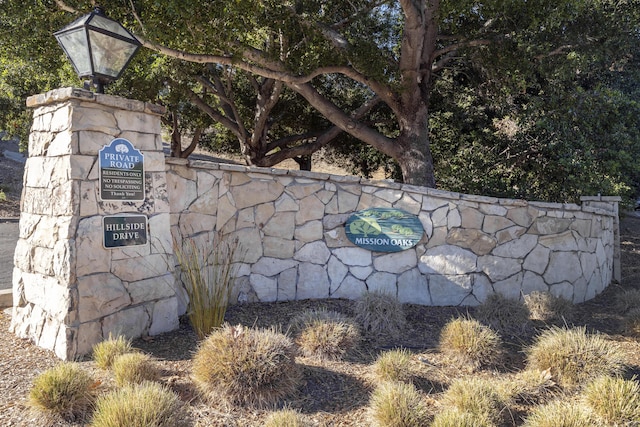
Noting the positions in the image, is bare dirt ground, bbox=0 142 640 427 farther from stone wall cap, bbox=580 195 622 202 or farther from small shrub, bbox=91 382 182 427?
stone wall cap, bbox=580 195 622 202

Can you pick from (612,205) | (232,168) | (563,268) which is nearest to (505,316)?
(563,268)

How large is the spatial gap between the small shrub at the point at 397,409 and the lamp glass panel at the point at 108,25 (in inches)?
151

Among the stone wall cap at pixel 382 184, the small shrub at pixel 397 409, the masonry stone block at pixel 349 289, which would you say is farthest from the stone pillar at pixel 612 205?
the small shrub at pixel 397 409

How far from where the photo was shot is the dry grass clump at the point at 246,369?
3.53 m

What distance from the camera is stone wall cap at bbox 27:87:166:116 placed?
14.1 feet

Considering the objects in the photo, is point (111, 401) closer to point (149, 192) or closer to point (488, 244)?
point (149, 192)

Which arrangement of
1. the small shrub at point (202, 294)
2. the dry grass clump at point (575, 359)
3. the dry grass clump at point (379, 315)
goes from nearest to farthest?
the dry grass clump at point (575, 359) < the small shrub at point (202, 294) < the dry grass clump at point (379, 315)

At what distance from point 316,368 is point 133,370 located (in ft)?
4.84

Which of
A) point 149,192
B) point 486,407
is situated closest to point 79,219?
point 149,192

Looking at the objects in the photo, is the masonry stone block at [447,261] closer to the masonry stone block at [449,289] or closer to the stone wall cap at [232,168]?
the masonry stone block at [449,289]

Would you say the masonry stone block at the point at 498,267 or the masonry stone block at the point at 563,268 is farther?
the masonry stone block at the point at 563,268

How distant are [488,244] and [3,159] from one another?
67.9 ft

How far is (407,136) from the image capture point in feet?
28.9

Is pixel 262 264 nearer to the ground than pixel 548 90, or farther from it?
nearer to the ground
